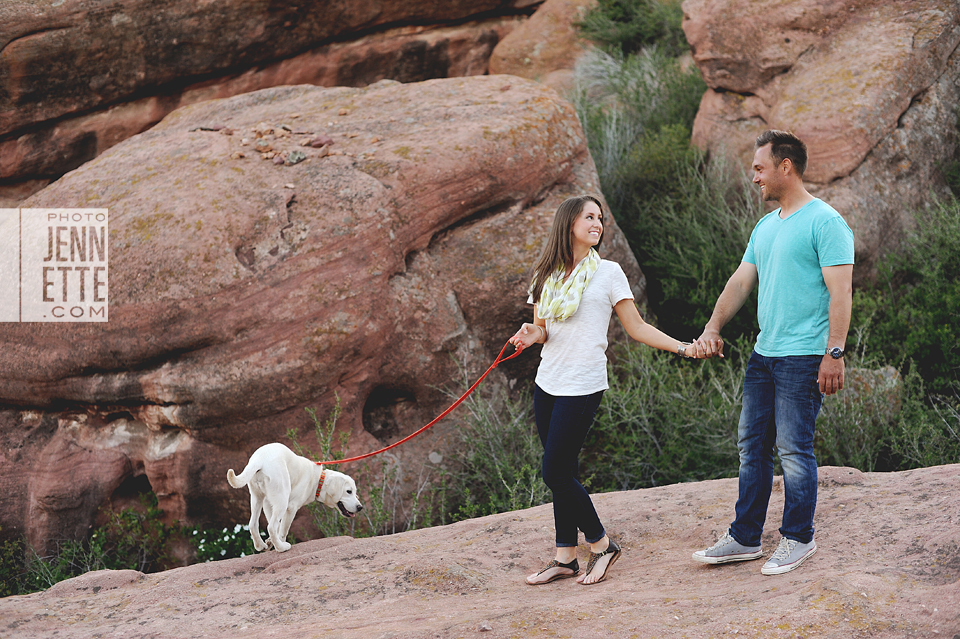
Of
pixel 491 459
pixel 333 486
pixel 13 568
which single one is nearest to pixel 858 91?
pixel 491 459

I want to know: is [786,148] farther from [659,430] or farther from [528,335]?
[659,430]

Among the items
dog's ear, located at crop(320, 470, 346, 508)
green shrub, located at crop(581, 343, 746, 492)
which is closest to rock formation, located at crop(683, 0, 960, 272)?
green shrub, located at crop(581, 343, 746, 492)

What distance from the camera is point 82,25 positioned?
8.84 m

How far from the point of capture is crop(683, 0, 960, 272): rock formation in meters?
8.01

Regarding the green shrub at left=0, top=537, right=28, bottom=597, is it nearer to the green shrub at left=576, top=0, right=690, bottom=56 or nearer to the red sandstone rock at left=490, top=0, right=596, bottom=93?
the red sandstone rock at left=490, top=0, right=596, bottom=93

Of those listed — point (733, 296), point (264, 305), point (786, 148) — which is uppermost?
point (786, 148)

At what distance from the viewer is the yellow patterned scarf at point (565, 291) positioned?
11.7 ft

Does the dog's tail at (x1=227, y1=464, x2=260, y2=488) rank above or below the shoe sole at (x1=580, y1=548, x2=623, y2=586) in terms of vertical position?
above

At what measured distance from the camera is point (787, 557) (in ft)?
11.4

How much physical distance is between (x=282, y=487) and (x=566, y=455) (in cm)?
150

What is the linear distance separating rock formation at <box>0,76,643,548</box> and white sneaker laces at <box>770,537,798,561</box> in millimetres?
3048

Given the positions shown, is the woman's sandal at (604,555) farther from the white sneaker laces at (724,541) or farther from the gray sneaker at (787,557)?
the gray sneaker at (787,557)

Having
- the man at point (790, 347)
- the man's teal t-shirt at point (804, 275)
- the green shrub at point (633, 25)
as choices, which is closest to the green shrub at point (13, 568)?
the man at point (790, 347)

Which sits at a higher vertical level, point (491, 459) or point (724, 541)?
point (491, 459)
